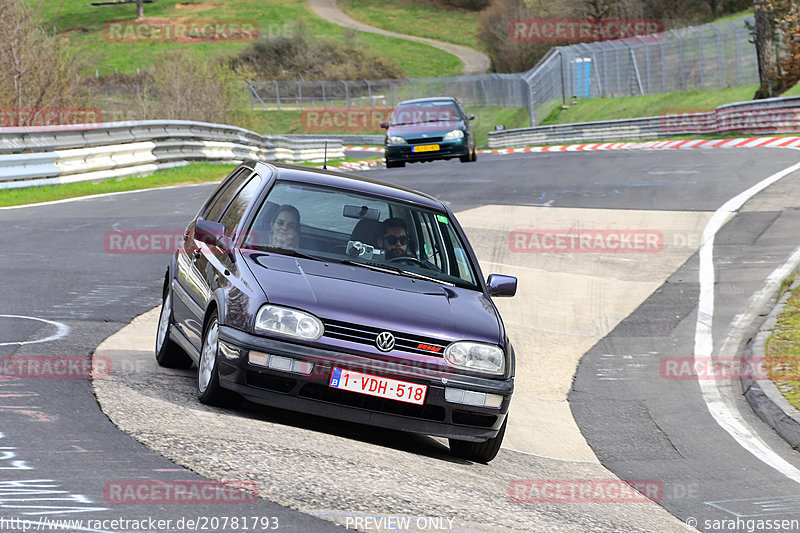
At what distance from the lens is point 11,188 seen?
19.7 metres

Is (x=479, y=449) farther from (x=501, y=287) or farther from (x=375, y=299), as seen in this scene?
(x=501, y=287)

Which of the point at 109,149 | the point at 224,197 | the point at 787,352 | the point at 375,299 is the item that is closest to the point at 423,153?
the point at 109,149

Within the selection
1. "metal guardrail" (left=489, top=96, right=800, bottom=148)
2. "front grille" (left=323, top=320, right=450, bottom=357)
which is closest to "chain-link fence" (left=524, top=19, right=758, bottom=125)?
"metal guardrail" (left=489, top=96, right=800, bottom=148)

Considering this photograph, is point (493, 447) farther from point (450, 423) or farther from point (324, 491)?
Result: point (324, 491)

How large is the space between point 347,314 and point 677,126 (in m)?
35.5

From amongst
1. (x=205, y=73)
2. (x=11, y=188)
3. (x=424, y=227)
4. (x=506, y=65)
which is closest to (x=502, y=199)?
(x=11, y=188)

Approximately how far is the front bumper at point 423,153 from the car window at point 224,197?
20.0 metres

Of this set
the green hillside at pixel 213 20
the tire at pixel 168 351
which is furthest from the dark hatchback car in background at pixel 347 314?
the green hillside at pixel 213 20

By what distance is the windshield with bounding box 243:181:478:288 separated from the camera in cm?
759

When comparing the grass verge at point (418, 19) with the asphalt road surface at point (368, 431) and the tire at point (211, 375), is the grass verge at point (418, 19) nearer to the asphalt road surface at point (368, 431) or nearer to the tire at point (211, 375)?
the asphalt road surface at point (368, 431)

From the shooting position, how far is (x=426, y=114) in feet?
95.9

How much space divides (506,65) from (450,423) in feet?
252

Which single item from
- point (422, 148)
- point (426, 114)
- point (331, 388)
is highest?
point (331, 388)

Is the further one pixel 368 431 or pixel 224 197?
pixel 224 197
